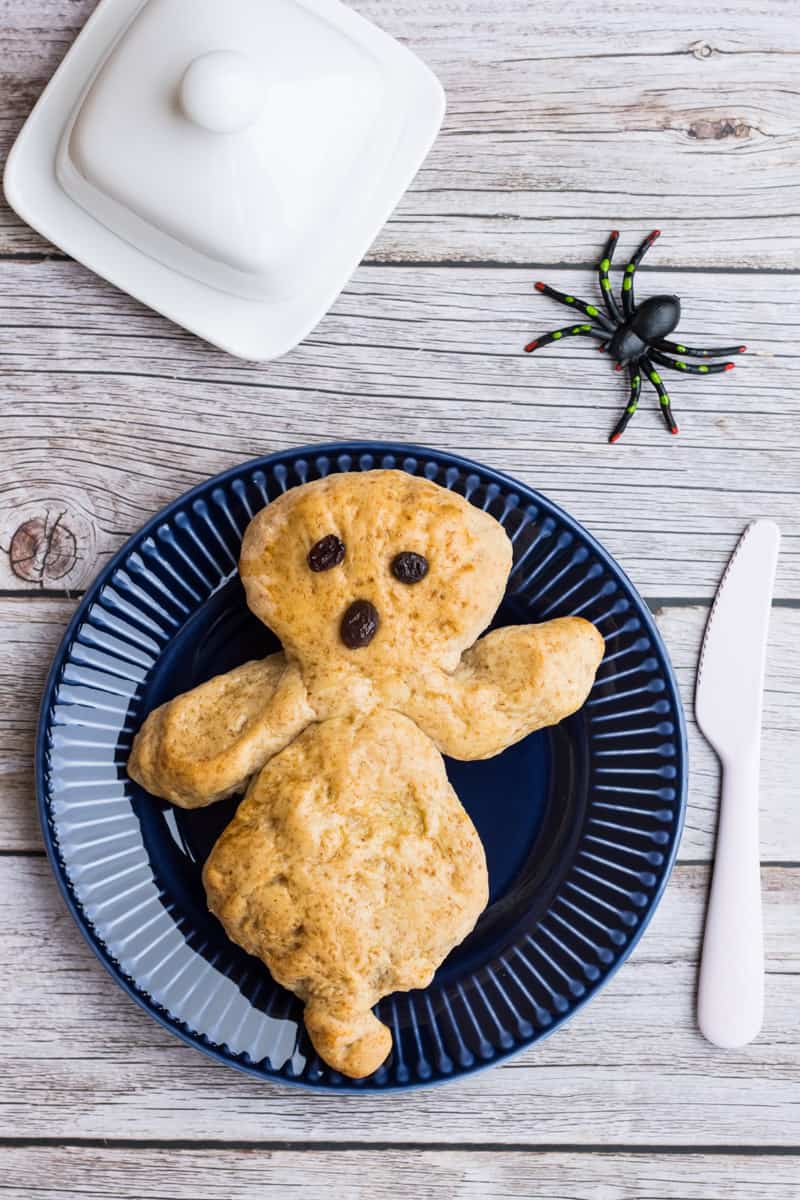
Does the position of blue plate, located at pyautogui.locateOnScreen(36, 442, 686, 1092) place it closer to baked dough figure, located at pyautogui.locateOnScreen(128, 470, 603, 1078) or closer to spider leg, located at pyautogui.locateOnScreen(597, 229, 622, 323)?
baked dough figure, located at pyautogui.locateOnScreen(128, 470, 603, 1078)

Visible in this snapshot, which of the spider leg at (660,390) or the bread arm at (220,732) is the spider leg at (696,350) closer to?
the spider leg at (660,390)

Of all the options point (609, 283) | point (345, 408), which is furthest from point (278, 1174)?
point (609, 283)

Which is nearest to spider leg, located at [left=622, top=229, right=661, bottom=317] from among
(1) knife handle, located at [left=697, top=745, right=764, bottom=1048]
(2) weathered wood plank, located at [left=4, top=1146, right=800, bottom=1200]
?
(1) knife handle, located at [left=697, top=745, right=764, bottom=1048]

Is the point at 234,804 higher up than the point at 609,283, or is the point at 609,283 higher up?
the point at 609,283

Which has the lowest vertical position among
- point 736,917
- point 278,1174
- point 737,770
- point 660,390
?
point 278,1174

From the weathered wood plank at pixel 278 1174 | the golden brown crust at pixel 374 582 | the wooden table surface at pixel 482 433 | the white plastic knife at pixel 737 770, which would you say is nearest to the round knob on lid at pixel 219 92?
the wooden table surface at pixel 482 433

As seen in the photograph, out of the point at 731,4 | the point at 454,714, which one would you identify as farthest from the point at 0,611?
the point at 731,4

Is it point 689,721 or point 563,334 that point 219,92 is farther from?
point 689,721
